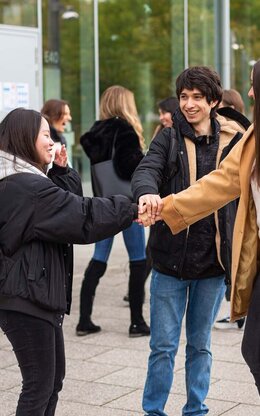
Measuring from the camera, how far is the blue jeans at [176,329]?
4.73 metres

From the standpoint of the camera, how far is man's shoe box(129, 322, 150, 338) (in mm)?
7265

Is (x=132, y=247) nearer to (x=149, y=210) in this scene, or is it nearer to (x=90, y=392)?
(x=90, y=392)

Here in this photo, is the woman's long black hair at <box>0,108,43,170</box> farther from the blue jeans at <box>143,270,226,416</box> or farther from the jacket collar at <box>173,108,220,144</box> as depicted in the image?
the blue jeans at <box>143,270,226,416</box>

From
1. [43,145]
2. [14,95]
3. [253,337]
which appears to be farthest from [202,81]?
[14,95]

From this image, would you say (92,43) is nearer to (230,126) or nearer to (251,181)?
(230,126)

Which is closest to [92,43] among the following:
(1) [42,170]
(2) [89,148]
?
(2) [89,148]

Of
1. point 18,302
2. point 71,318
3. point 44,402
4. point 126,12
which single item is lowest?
point 71,318

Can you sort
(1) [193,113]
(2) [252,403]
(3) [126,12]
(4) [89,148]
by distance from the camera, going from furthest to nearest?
1. (3) [126,12]
2. (4) [89,148]
3. (2) [252,403]
4. (1) [193,113]

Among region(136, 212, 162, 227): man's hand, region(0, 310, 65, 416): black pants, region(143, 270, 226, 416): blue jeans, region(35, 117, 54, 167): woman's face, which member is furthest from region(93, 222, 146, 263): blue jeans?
region(0, 310, 65, 416): black pants

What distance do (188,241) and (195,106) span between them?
697 millimetres

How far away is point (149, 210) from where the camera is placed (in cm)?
424

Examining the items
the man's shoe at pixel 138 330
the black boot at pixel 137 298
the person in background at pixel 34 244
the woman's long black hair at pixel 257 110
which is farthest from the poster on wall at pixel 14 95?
the woman's long black hair at pixel 257 110

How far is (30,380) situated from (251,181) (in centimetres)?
129

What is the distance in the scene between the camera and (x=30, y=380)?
156 inches
